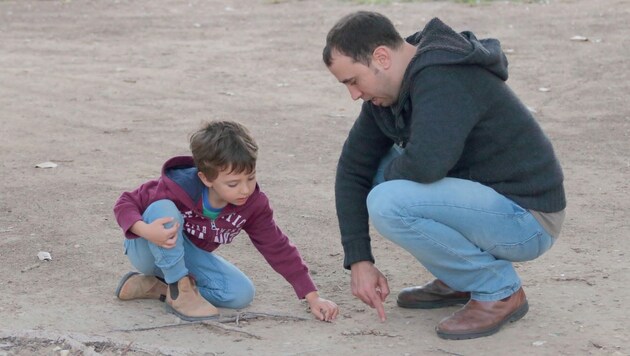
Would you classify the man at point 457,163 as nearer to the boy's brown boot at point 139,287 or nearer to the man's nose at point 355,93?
the man's nose at point 355,93

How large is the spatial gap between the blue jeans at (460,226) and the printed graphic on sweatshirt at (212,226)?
0.58 m

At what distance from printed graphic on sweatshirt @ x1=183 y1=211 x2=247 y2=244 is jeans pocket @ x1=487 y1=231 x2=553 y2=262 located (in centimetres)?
99

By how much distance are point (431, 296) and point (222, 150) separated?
1.02 metres

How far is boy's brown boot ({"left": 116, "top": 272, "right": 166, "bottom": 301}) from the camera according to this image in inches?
171

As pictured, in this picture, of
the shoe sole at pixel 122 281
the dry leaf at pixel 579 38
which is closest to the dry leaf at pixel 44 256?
the shoe sole at pixel 122 281

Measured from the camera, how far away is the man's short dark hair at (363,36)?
3.83 metres

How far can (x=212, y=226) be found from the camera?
4238mm

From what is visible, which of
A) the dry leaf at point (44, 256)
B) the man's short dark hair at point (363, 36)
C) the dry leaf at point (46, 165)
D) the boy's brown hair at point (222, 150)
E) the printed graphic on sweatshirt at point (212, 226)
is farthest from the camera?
the dry leaf at point (46, 165)

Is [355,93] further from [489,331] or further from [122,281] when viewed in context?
[122,281]

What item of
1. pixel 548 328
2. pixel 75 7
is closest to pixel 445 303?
pixel 548 328

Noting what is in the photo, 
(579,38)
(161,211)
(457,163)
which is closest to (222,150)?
(161,211)

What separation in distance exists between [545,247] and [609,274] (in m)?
0.66

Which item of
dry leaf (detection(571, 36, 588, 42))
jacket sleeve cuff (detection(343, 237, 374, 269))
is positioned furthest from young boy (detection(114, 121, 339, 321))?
dry leaf (detection(571, 36, 588, 42))

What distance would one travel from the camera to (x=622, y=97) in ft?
25.8
